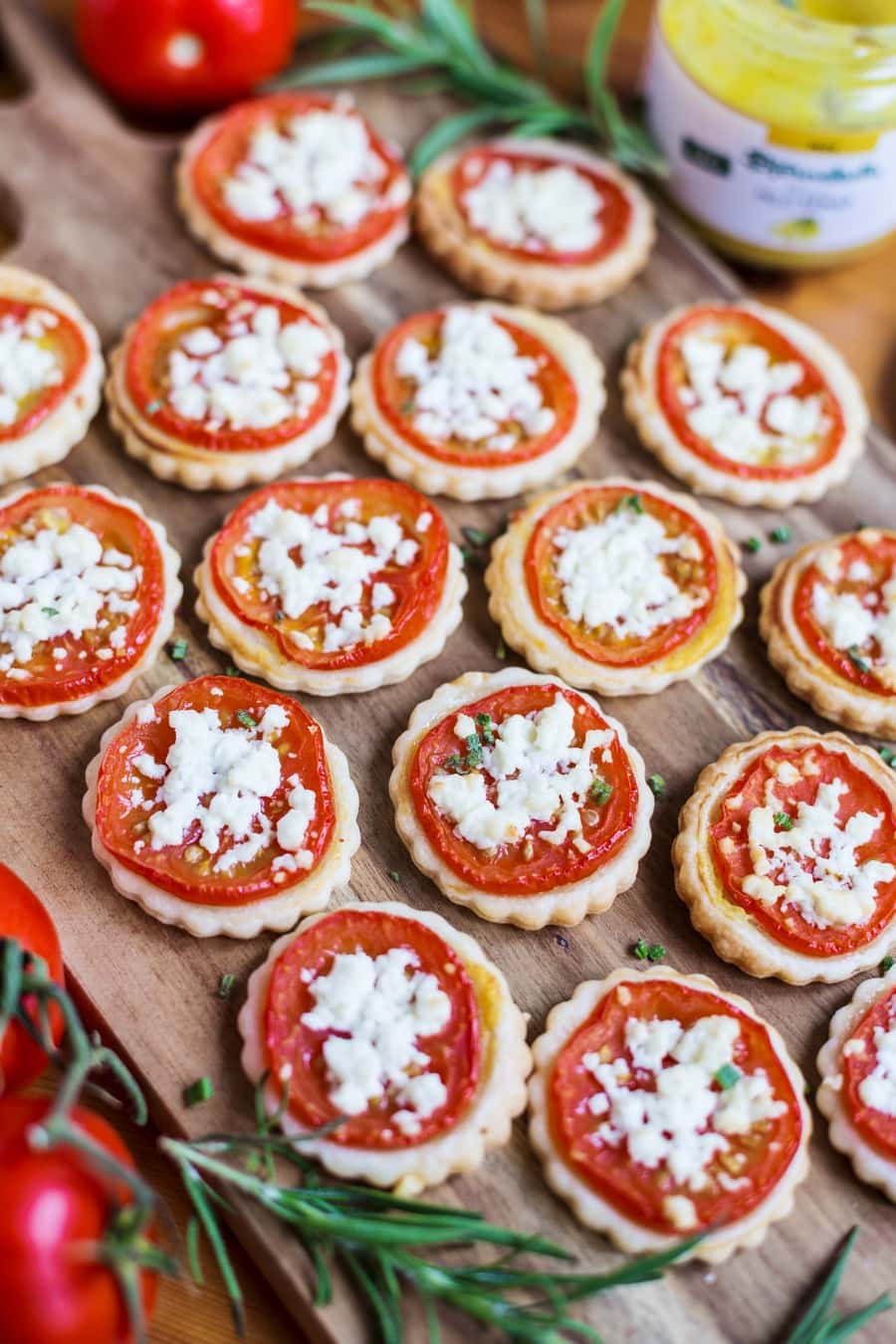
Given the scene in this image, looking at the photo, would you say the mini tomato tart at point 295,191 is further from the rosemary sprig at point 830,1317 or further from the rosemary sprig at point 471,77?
the rosemary sprig at point 830,1317

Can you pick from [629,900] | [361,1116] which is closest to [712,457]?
[629,900]

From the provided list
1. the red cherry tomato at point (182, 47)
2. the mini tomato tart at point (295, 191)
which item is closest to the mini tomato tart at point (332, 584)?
the mini tomato tart at point (295, 191)

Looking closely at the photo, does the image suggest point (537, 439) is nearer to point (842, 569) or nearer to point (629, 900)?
point (842, 569)

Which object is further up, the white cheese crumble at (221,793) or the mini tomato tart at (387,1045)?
the white cheese crumble at (221,793)

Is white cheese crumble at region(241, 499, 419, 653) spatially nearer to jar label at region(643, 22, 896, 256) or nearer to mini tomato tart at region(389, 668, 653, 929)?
mini tomato tart at region(389, 668, 653, 929)

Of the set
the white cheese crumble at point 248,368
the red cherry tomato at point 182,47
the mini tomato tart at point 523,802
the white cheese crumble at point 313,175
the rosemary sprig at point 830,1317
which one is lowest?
the rosemary sprig at point 830,1317

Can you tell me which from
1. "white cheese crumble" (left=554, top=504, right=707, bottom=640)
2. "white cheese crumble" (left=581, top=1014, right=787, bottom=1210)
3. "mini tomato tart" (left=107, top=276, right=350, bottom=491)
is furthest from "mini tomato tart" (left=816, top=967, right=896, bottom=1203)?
"mini tomato tart" (left=107, top=276, right=350, bottom=491)
